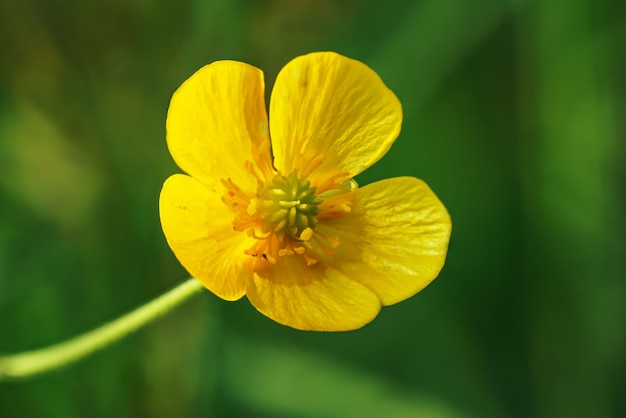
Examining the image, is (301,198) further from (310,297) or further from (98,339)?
(98,339)

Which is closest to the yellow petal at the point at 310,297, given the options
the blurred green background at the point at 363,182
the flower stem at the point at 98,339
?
the flower stem at the point at 98,339

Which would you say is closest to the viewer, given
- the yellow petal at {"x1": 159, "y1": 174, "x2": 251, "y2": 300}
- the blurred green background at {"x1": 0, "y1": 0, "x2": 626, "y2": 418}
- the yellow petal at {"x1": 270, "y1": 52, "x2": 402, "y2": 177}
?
the yellow petal at {"x1": 159, "y1": 174, "x2": 251, "y2": 300}

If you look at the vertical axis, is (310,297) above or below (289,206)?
below

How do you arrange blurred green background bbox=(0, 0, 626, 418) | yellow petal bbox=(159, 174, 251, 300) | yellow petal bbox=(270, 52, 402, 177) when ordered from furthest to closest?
blurred green background bbox=(0, 0, 626, 418) < yellow petal bbox=(270, 52, 402, 177) < yellow petal bbox=(159, 174, 251, 300)

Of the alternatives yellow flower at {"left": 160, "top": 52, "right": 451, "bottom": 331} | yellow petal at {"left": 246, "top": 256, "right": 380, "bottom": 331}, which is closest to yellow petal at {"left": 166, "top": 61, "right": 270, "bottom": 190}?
yellow flower at {"left": 160, "top": 52, "right": 451, "bottom": 331}

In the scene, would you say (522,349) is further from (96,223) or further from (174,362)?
(96,223)

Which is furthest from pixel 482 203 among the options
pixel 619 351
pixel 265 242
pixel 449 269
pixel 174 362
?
pixel 265 242

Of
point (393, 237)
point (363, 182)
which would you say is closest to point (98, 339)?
point (393, 237)

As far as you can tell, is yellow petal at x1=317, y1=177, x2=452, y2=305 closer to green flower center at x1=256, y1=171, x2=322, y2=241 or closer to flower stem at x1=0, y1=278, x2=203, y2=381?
green flower center at x1=256, y1=171, x2=322, y2=241
